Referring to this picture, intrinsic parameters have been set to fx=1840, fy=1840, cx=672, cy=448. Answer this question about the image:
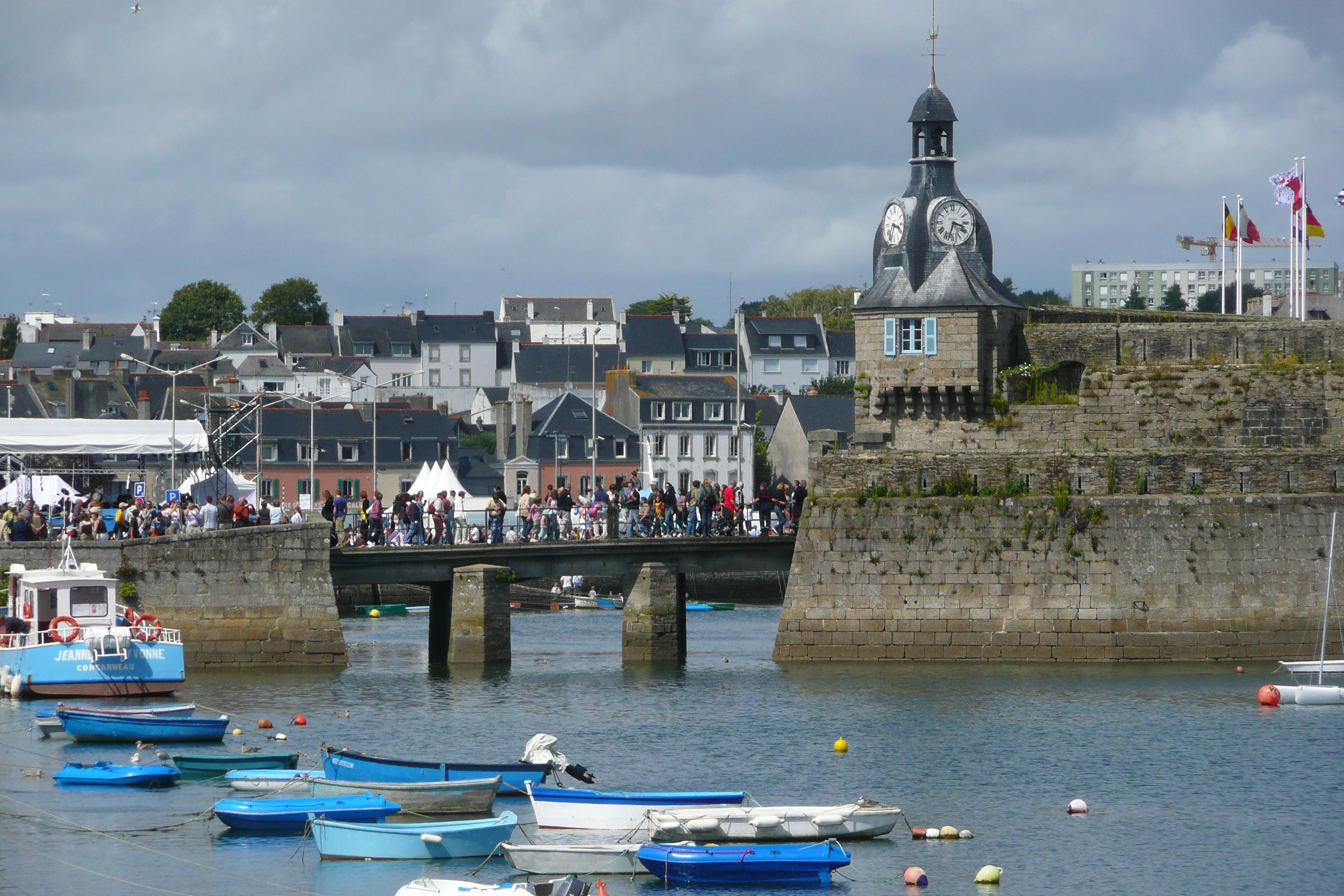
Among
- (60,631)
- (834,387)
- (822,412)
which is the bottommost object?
Answer: (60,631)

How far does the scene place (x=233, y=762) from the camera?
2914 cm

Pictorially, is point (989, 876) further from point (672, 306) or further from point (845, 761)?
point (672, 306)

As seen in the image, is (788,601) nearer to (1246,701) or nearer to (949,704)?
(949,704)

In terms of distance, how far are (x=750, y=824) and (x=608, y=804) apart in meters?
2.21

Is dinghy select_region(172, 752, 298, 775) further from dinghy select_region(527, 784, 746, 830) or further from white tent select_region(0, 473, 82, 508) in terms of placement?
white tent select_region(0, 473, 82, 508)

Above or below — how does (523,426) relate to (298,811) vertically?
above

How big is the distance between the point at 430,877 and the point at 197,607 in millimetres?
18022

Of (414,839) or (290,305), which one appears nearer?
(414,839)

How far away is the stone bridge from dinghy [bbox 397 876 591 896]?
799 inches

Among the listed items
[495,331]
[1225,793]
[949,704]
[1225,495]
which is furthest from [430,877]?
[495,331]

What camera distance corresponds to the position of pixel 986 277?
46500 millimetres

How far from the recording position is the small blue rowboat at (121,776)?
28875mm

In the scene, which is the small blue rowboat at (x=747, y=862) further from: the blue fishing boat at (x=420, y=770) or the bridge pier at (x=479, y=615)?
the bridge pier at (x=479, y=615)

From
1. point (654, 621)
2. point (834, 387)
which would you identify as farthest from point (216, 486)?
point (834, 387)
